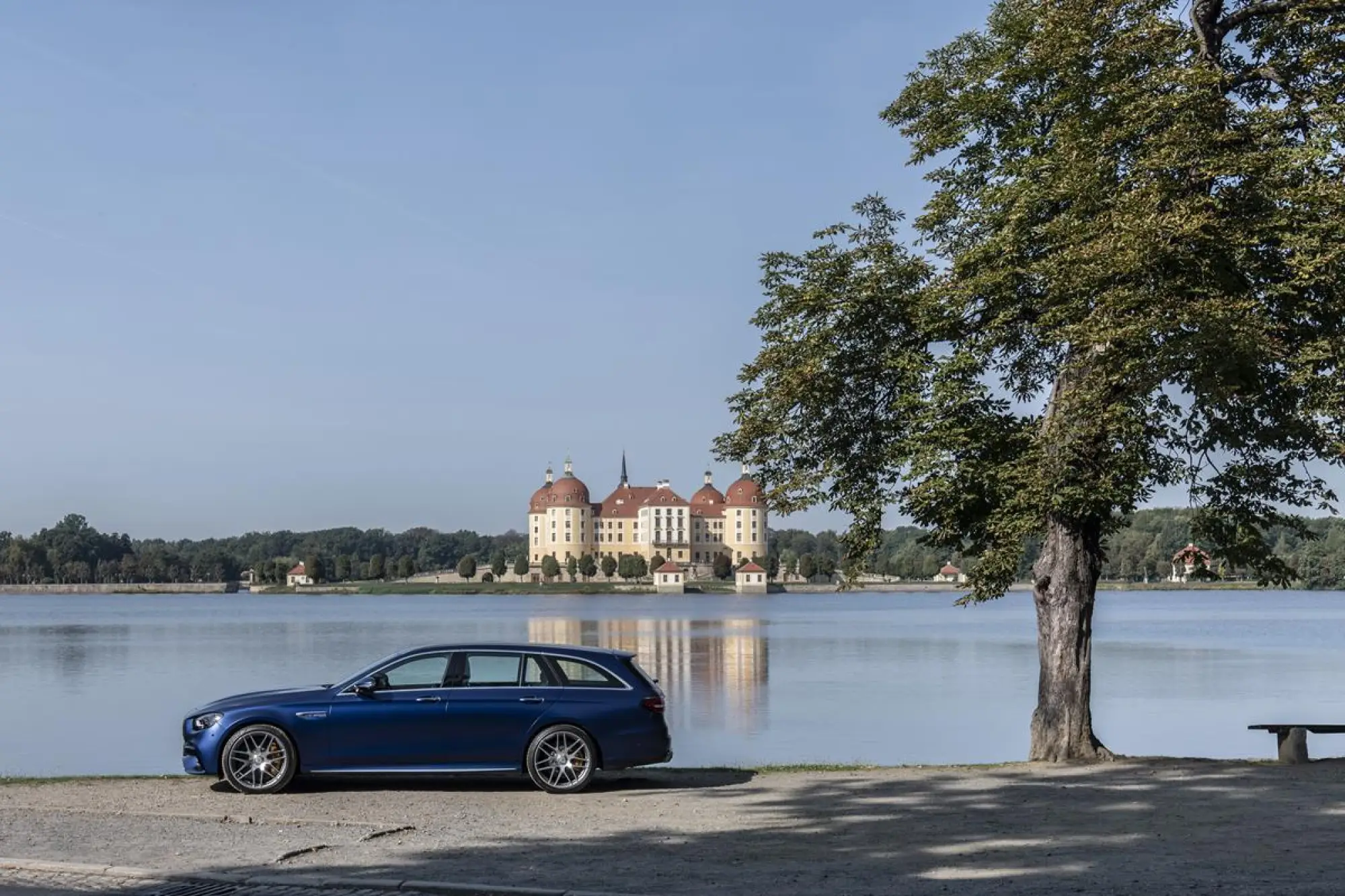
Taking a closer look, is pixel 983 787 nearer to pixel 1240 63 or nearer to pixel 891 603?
pixel 1240 63

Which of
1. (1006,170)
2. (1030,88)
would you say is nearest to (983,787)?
(1006,170)

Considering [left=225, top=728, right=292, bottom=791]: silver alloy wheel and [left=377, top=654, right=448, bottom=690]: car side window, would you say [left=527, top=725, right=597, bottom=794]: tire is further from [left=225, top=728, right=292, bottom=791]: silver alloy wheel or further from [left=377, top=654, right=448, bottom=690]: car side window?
[left=225, top=728, right=292, bottom=791]: silver alloy wheel

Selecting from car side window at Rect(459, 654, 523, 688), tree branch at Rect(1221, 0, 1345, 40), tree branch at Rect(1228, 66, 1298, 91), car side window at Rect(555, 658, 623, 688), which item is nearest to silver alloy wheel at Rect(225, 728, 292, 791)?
car side window at Rect(459, 654, 523, 688)

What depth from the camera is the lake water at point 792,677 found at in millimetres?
26656

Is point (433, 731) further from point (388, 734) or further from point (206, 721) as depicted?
point (206, 721)

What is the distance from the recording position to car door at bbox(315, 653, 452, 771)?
14.4 m

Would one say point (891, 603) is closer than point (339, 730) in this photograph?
No

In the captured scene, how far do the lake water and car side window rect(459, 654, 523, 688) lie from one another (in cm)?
912

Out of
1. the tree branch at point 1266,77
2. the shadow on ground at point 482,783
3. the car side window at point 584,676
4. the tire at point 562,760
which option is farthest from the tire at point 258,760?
the tree branch at point 1266,77

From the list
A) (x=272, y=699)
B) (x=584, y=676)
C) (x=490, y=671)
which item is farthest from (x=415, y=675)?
(x=584, y=676)

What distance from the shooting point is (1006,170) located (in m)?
19.5

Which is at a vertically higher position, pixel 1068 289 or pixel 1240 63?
pixel 1240 63

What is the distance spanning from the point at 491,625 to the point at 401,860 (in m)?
80.4

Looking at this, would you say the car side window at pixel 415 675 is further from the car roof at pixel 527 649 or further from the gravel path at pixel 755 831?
the gravel path at pixel 755 831
